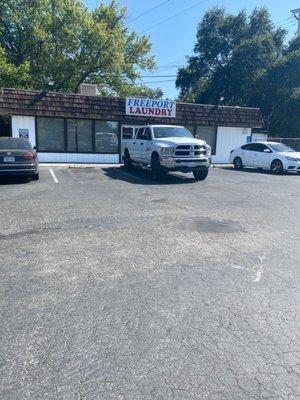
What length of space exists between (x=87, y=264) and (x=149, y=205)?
14.8 feet

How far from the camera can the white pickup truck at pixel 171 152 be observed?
1351 centimetres

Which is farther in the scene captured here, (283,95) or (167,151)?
(283,95)

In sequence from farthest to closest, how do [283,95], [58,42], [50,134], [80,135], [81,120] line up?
[283,95], [58,42], [80,135], [81,120], [50,134]

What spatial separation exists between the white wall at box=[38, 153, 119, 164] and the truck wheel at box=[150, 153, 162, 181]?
7593 mm

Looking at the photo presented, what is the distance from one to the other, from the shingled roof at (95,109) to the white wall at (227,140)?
0.42m

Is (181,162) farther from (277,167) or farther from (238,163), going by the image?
(238,163)

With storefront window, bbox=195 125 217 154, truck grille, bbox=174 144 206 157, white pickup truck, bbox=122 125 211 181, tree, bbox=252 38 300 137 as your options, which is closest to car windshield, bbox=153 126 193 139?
white pickup truck, bbox=122 125 211 181

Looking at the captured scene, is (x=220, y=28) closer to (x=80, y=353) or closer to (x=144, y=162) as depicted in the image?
(x=144, y=162)

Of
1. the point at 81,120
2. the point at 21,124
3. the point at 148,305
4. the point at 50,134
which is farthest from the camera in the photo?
the point at 81,120

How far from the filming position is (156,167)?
14102 mm

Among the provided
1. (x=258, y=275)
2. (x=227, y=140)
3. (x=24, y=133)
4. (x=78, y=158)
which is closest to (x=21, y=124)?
(x=24, y=133)

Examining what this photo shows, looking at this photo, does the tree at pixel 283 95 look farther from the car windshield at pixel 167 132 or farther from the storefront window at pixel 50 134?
the storefront window at pixel 50 134

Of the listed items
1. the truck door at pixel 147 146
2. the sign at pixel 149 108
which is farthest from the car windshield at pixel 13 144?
the sign at pixel 149 108

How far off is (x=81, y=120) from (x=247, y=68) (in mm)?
21771
